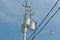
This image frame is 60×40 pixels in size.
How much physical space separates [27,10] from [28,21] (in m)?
3.63

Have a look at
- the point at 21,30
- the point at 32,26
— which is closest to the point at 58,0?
the point at 32,26

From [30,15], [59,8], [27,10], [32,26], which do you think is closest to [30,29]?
[32,26]

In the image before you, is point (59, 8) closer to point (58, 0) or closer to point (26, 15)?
point (58, 0)

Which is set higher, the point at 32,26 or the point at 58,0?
the point at 58,0

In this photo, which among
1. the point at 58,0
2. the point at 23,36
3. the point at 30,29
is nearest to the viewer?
the point at 58,0

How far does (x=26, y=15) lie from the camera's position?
23.5 m

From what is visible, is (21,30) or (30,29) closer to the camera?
(30,29)

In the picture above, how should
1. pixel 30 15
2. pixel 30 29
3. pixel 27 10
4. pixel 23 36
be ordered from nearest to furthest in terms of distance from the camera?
1. pixel 30 29
2. pixel 30 15
3. pixel 27 10
4. pixel 23 36

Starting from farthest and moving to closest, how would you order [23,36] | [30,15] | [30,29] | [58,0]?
[23,36], [30,15], [30,29], [58,0]

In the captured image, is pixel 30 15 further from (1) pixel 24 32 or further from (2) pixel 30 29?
(1) pixel 24 32

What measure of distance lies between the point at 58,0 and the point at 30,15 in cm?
840

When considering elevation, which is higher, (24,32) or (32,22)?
(32,22)

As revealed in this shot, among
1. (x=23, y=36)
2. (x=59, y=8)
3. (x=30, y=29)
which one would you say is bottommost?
(x=23, y=36)

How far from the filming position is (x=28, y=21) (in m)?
21.6
